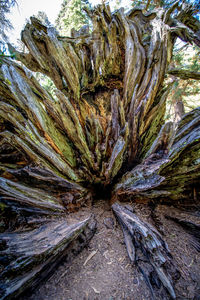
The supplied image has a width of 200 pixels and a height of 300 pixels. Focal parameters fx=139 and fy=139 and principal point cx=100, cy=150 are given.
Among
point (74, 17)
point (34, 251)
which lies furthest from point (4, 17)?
point (34, 251)

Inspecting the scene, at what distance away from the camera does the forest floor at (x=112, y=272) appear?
1.50m

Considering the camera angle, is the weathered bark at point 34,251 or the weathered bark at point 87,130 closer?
the weathered bark at point 34,251

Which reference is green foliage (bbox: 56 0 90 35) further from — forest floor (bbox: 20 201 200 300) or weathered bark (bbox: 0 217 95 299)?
forest floor (bbox: 20 201 200 300)

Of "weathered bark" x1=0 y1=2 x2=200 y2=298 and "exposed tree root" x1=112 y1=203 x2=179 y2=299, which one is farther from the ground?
"weathered bark" x1=0 y1=2 x2=200 y2=298

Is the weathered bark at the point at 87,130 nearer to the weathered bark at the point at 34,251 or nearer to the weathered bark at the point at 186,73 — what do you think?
the weathered bark at the point at 34,251

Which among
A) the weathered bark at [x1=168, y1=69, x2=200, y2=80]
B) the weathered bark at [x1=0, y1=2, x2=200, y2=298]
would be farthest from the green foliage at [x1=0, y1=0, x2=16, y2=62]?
the weathered bark at [x1=168, y1=69, x2=200, y2=80]

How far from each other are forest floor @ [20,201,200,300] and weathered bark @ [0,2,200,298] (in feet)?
0.87

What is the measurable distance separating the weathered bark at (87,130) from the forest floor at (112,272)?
0.27 meters

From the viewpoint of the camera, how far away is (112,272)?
5.69ft

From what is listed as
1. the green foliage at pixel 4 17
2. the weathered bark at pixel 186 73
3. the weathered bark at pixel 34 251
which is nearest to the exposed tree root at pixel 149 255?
the weathered bark at pixel 34 251

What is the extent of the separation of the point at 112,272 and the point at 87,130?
8.17 ft

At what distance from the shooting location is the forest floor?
150 centimetres

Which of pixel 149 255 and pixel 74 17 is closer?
pixel 149 255

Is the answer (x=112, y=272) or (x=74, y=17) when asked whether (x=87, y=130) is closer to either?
(x=112, y=272)
